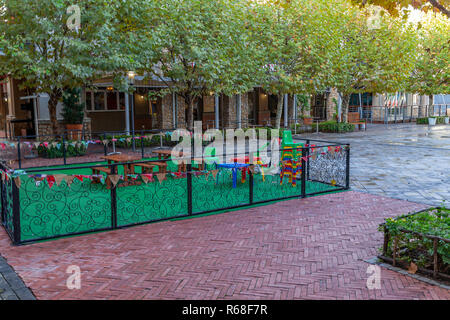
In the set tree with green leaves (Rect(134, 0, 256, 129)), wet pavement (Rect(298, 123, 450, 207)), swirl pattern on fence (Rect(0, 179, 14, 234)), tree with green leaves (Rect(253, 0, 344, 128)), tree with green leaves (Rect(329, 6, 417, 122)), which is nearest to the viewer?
swirl pattern on fence (Rect(0, 179, 14, 234))

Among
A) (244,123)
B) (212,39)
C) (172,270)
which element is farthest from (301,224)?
(244,123)

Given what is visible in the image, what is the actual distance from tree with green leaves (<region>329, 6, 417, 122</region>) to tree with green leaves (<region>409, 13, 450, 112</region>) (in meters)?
6.59

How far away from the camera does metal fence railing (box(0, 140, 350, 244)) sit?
6.58 metres

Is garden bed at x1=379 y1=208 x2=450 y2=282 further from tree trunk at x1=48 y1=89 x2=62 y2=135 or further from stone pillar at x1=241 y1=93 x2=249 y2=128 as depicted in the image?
stone pillar at x1=241 y1=93 x2=249 y2=128

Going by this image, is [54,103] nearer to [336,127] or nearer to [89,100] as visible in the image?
[89,100]

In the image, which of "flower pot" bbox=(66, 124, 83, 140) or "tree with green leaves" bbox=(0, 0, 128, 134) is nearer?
"tree with green leaves" bbox=(0, 0, 128, 134)

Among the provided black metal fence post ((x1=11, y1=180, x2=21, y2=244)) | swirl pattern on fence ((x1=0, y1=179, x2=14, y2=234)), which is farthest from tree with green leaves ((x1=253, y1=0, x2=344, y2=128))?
black metal fence post ((x1=11, y1=180, x2=21, y2=244))

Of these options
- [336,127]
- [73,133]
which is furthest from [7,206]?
[336,127]

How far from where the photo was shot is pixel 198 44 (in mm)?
14469

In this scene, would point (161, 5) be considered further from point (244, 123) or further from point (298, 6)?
point (244, 123)

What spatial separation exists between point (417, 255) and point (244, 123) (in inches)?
819

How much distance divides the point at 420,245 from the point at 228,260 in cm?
235

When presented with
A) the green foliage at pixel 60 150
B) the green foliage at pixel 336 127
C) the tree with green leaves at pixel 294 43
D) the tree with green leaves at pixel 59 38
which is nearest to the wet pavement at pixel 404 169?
the tree with green leaves at pixel 294 43
